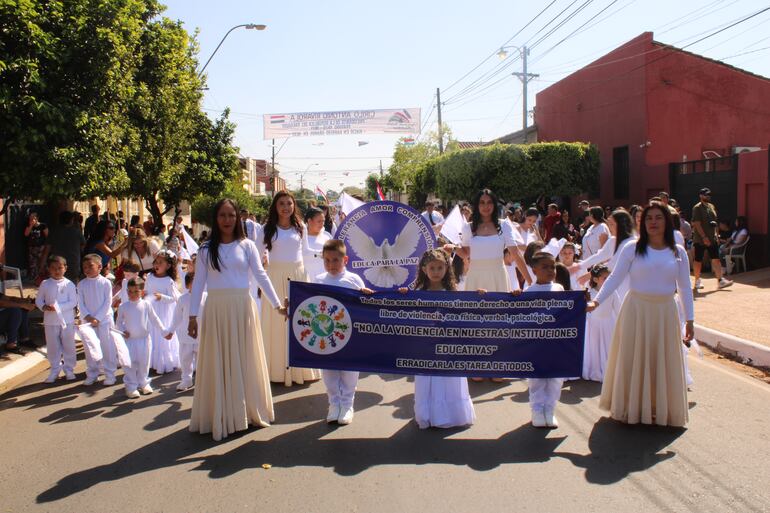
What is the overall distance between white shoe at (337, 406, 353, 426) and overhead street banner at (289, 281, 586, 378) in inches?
15.6

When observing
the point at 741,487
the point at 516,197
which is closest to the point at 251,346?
the point at 741,487

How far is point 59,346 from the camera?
Answer: 8.09m

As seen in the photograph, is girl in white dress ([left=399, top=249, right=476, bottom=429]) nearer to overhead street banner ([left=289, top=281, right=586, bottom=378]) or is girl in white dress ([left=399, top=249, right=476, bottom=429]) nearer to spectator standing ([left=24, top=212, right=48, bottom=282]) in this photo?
overhead street banner ([left=289, top=281, right=586, bottom=378])

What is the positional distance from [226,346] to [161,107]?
10739 millimetres

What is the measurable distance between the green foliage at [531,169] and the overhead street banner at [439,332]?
21.1m

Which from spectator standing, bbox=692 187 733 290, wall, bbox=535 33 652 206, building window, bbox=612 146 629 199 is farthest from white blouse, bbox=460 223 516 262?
building window, bbox=612 146 629 199

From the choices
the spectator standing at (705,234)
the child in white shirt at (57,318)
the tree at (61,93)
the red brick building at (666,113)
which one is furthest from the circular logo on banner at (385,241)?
the red brick building at (666,113)

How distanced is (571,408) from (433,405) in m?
1.45

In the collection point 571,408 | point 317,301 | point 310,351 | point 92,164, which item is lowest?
point 571,408

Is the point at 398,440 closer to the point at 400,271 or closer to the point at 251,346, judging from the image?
the point at 251,346

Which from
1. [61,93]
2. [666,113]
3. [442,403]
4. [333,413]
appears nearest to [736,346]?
[442,403]

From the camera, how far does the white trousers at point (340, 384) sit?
19.9 feet

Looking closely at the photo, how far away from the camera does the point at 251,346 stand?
5.77m

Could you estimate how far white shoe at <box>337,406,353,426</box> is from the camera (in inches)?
235
